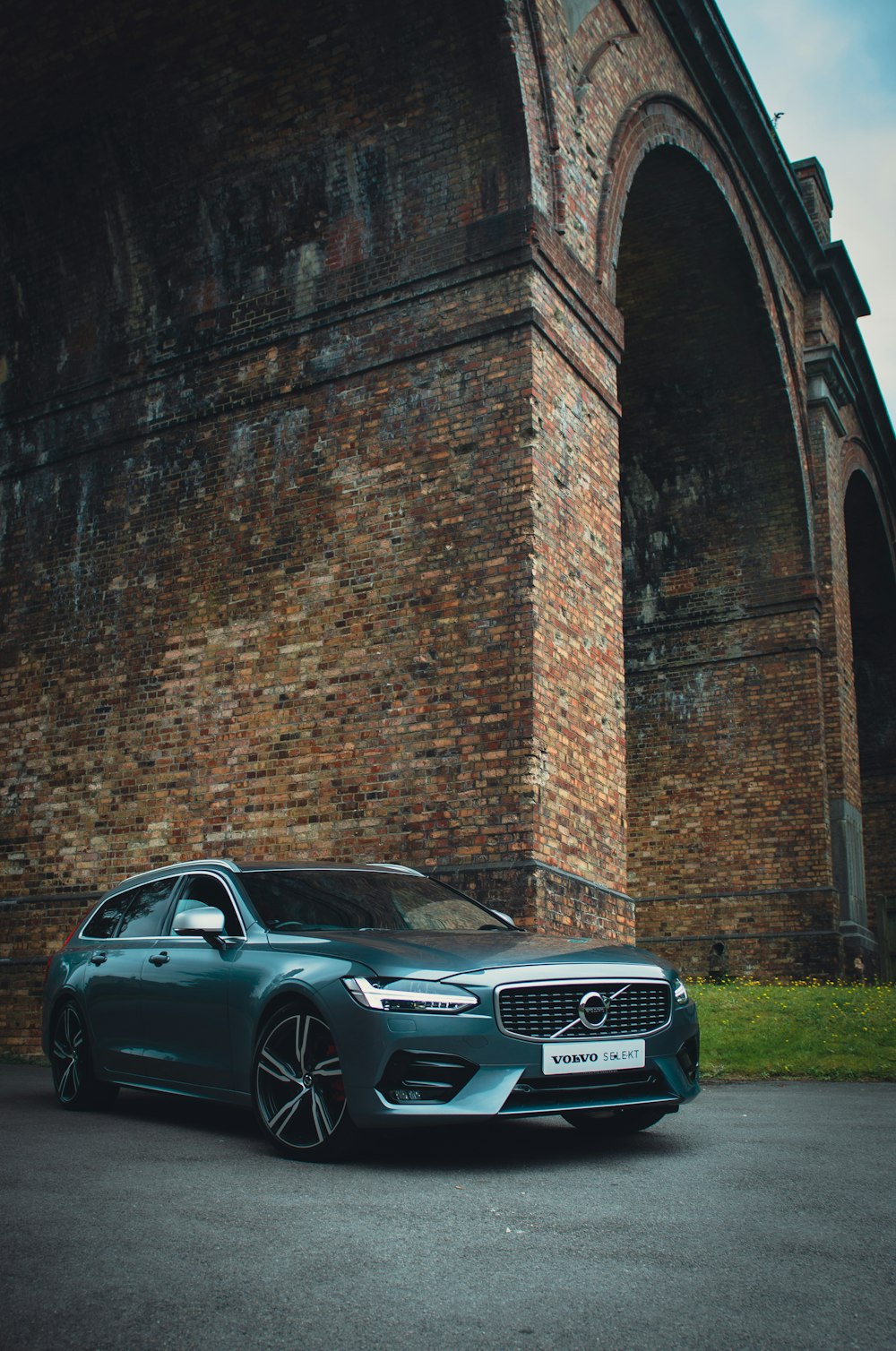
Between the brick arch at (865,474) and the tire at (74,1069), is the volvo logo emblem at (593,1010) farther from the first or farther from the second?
the brick arch at (865,474)

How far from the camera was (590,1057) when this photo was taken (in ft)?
16.1

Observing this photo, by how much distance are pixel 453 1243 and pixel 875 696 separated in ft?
83.4

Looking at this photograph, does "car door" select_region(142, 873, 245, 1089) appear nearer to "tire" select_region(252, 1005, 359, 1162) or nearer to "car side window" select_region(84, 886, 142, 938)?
"tire" select_region(252, 1005, 359, 1162)

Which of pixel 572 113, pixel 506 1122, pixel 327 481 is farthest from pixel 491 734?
pixel 572 113

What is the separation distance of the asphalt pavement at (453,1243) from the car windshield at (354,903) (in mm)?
942

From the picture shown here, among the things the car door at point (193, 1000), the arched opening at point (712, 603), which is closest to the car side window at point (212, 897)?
the car door at point (193, 1000)

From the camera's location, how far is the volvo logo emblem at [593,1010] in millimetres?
4977

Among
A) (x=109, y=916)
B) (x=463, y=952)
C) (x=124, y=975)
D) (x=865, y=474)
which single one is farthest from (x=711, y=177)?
(x=463, y=952)

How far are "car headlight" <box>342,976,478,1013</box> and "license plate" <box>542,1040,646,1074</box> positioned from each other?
0.38m

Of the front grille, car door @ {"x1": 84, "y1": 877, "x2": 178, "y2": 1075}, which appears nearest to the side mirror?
car door @ {"x1": 84, "y1": 877, "x2": 178, "y2": 1075}

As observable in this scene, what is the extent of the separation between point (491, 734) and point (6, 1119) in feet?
14.5

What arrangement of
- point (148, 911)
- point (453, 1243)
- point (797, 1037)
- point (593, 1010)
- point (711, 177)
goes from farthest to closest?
1. point (711, 177)
2. point (797, 1037)
3. point (148, 911)
4. point (593, 1010)
5. point (453, 1243)

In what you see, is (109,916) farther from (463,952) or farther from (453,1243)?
(453,1243)

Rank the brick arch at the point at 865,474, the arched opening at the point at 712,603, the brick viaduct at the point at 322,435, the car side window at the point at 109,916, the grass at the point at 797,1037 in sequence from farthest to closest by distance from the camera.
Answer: the brick arch at the point at 865,474 < the arched opening at the point at 712,603 < the brick viaduct at the point at 322,435 < the grass at the point at 797,1037 < the car side window at the point at 109,916
